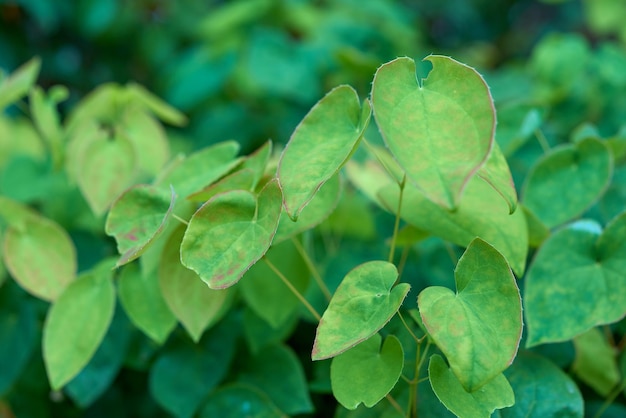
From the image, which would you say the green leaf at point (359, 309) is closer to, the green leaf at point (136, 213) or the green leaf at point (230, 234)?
the green leaf at point (230, 234)

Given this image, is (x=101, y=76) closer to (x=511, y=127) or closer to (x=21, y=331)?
(x=21, y=331)

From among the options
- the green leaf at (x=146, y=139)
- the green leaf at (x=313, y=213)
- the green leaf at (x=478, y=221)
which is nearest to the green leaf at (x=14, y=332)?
the green leaf at (x=146, y=139)

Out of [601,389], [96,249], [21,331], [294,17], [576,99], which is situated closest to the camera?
[601,389]

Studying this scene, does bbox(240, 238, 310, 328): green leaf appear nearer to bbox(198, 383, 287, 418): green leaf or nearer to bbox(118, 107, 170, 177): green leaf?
bbox(198, 383, 287, 418): green leaf

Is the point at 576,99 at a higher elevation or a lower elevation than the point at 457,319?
lower

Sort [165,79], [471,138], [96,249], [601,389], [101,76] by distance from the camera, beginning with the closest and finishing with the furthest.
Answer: [471,138] → [601,389] → [96,249] → [165,79] → [101,76]

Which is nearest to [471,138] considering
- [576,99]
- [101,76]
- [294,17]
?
[576,99]

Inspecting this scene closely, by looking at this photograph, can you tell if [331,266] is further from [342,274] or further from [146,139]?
[146,139]
